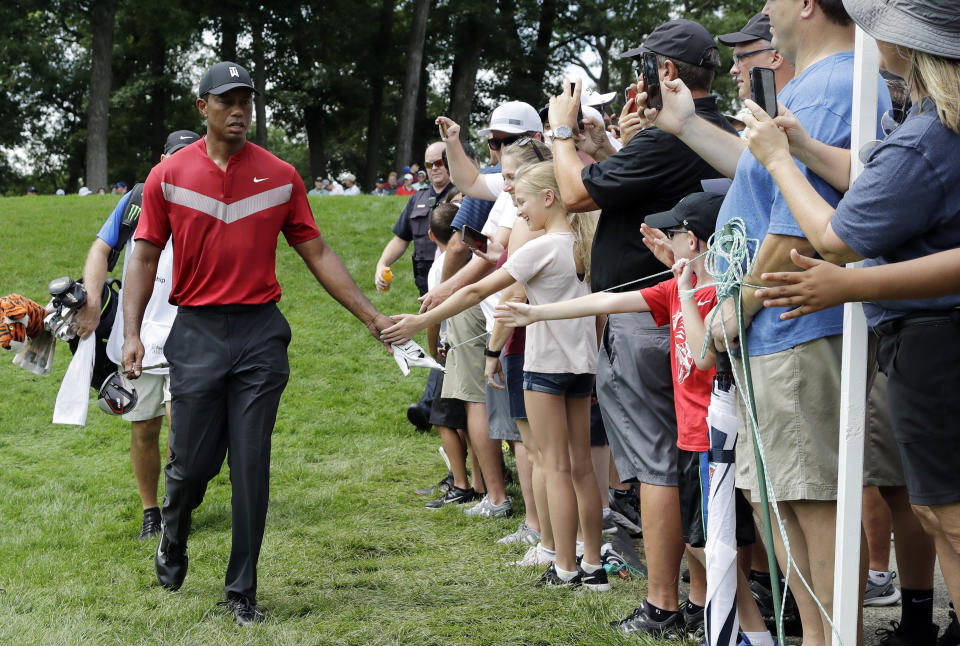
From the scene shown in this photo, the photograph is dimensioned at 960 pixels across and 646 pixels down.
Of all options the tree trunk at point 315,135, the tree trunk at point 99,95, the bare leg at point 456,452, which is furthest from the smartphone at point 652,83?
the tree trunk at point 315,135

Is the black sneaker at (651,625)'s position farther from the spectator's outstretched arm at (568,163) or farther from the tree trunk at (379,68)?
the tree trunk at (379,68)

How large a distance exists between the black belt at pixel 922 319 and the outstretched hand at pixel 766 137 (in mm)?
501

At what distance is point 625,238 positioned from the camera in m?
4.15

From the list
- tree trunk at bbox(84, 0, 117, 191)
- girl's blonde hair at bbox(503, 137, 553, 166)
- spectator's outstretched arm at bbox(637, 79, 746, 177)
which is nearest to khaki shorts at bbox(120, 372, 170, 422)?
girl's blonde hair at bbox(503, 137, 553, 166)

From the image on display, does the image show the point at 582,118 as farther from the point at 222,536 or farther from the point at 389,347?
the point at 222,536

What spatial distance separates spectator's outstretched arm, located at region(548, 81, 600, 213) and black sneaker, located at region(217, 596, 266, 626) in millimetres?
2233

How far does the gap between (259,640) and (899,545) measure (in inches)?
98.4

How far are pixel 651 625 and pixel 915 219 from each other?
84.9 inches

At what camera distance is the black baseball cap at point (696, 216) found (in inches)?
137

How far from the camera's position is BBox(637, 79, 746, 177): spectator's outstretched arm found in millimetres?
3170

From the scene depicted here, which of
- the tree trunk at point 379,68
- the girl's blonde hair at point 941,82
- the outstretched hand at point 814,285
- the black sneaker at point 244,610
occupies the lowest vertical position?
the black sneaker at point 244,610

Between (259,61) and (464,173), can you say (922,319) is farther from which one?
(259,61)

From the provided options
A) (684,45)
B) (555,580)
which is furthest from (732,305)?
(555,580)

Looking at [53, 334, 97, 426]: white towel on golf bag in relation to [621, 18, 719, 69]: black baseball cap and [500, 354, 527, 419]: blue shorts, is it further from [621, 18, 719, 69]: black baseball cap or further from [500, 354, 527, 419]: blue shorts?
[621, 18, 719, 69]: black baseball cap
